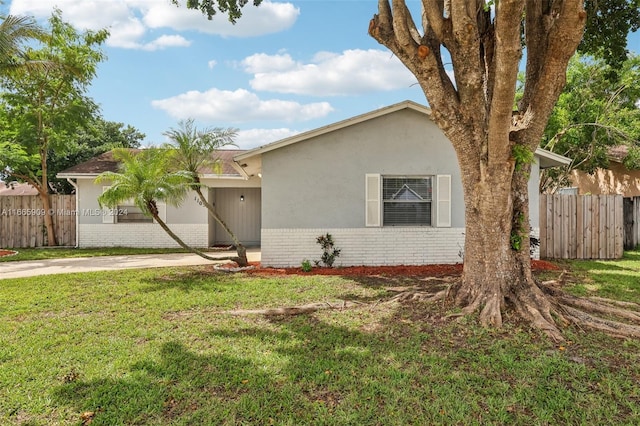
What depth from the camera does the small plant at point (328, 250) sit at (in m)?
10.0

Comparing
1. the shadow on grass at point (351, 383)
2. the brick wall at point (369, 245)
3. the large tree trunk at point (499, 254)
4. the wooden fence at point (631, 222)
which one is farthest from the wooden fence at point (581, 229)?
the shadow on grass at point (351, 383)

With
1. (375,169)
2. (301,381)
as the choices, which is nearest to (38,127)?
(375,169)

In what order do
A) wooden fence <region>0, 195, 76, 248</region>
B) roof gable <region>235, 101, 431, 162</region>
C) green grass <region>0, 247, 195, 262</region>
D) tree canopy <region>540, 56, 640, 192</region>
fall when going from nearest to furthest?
1. roof gable <region>235, 101, 431, 162</region>
2. green grass <region>0, 247, 195, 262</region>
3. tree canopy <region>540, 56, 640, 192</region>
4. wooden fence <region>0, 195, 76, 248</region>

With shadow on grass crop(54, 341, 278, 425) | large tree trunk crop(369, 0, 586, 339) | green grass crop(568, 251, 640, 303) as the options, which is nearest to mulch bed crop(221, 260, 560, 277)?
green grass crop(568, 251, 640, 303)

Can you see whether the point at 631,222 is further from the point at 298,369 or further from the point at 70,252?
the point at 70,252

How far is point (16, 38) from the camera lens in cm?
1227

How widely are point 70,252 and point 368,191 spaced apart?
10256 millimetres

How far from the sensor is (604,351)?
429cm

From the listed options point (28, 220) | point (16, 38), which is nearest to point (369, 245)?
point (16, 38)

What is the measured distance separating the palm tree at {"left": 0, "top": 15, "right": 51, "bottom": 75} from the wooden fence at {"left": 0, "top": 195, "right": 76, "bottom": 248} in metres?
4.72

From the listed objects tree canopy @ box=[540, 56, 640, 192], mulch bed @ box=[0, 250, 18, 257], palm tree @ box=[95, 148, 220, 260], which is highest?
tree canopy @ box=[540, 56, 640, 192]

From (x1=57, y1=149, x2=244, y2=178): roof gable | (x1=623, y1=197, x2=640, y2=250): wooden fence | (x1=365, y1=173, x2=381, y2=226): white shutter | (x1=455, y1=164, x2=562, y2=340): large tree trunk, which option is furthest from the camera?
(x1=57, y1=149, x2=244, y2=178): roof gable

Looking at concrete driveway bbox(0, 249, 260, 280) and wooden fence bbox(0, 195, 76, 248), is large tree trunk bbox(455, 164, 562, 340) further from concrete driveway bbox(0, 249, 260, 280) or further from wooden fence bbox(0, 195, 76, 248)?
wooden fence bbox(0, 195, 76, 248)

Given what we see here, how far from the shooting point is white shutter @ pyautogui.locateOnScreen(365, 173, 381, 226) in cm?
1004
